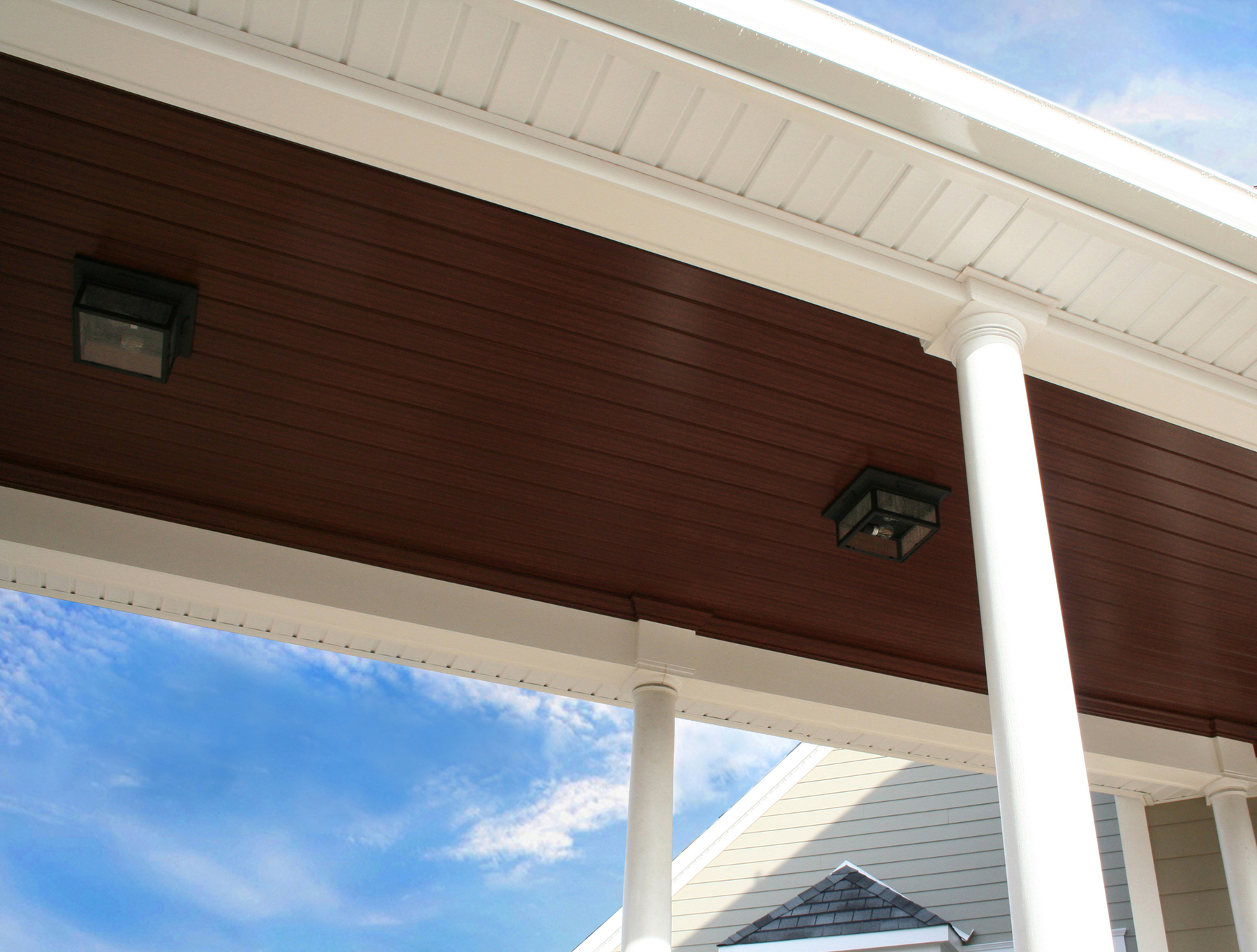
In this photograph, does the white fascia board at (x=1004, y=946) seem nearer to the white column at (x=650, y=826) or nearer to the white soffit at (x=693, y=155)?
the white column at (x=650, y=826)

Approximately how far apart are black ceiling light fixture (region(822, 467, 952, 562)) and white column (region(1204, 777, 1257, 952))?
11.6ft

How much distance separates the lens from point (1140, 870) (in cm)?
729

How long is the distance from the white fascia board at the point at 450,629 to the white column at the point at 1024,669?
2.67m

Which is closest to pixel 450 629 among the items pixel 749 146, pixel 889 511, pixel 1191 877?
pixel 889 511

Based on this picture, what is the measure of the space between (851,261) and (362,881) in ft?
102

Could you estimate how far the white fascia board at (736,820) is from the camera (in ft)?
30.1

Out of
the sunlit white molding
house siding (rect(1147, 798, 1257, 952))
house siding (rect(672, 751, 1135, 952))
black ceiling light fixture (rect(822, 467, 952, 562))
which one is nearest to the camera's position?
black ceiling light fixture (rect(822, 467, 952, 562))

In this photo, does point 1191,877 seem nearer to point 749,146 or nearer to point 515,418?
point 515,418

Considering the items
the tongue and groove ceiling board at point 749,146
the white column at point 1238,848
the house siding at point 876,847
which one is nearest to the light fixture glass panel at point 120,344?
the tongue and groove ceiling board at point 749,146

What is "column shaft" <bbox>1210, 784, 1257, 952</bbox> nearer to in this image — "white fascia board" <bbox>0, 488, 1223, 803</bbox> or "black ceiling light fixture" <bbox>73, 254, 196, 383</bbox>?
"white fascia board" <bbox>0, 488, 1223, 803</bbox>

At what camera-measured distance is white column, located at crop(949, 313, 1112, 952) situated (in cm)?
244

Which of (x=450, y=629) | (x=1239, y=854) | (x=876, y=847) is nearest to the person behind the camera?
(x=450, y=629)

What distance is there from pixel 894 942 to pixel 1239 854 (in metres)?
2.43

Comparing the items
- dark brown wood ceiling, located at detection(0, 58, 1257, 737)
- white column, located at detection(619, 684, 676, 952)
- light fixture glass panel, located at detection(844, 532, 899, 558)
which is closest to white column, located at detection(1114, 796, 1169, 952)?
dark brown wood ceiling, located at detection(0, 58, 1257, 737)
